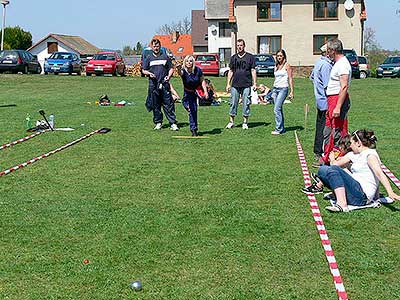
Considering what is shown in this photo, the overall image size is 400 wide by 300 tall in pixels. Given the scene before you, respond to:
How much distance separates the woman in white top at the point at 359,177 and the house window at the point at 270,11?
146 feet

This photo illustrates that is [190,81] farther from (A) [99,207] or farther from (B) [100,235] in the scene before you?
(B) [100,235]

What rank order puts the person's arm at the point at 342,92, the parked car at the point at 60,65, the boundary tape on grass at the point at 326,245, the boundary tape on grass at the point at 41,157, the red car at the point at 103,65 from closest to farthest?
1. the boundary tape on grass at the point at 326,245
2. the person's arm at the point at 342,92
3. the boundary tape on grass at the point at 41,157
4. the red car at the point at 103,65
5. the parked car at the point at 60,65

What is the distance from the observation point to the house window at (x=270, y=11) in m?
50.7

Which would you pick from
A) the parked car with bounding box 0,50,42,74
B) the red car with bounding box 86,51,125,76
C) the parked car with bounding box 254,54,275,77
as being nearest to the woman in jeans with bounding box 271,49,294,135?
the parked car with bounding box 254,54,275,77

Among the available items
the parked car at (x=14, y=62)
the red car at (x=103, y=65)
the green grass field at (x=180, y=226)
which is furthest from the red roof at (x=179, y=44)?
the green grass field at (x=180, y=226)

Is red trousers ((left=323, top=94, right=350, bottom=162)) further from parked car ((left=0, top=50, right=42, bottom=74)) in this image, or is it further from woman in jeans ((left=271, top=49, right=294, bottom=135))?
parked car ((left=0, top=50, right=42, bottom=74))

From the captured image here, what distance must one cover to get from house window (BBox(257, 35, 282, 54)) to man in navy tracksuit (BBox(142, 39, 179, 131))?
37.3m

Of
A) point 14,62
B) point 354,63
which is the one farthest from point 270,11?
point 14,62

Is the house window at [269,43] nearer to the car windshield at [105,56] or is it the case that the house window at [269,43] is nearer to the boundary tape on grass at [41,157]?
the car windshield at [105,56]

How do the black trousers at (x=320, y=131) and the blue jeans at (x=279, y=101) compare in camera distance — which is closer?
the black trousers at (x=320, y=131)

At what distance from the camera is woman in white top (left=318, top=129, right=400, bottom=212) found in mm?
7316

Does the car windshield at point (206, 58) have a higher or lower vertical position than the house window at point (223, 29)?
lower

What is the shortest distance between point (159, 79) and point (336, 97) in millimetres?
5795

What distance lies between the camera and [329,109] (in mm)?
9305
